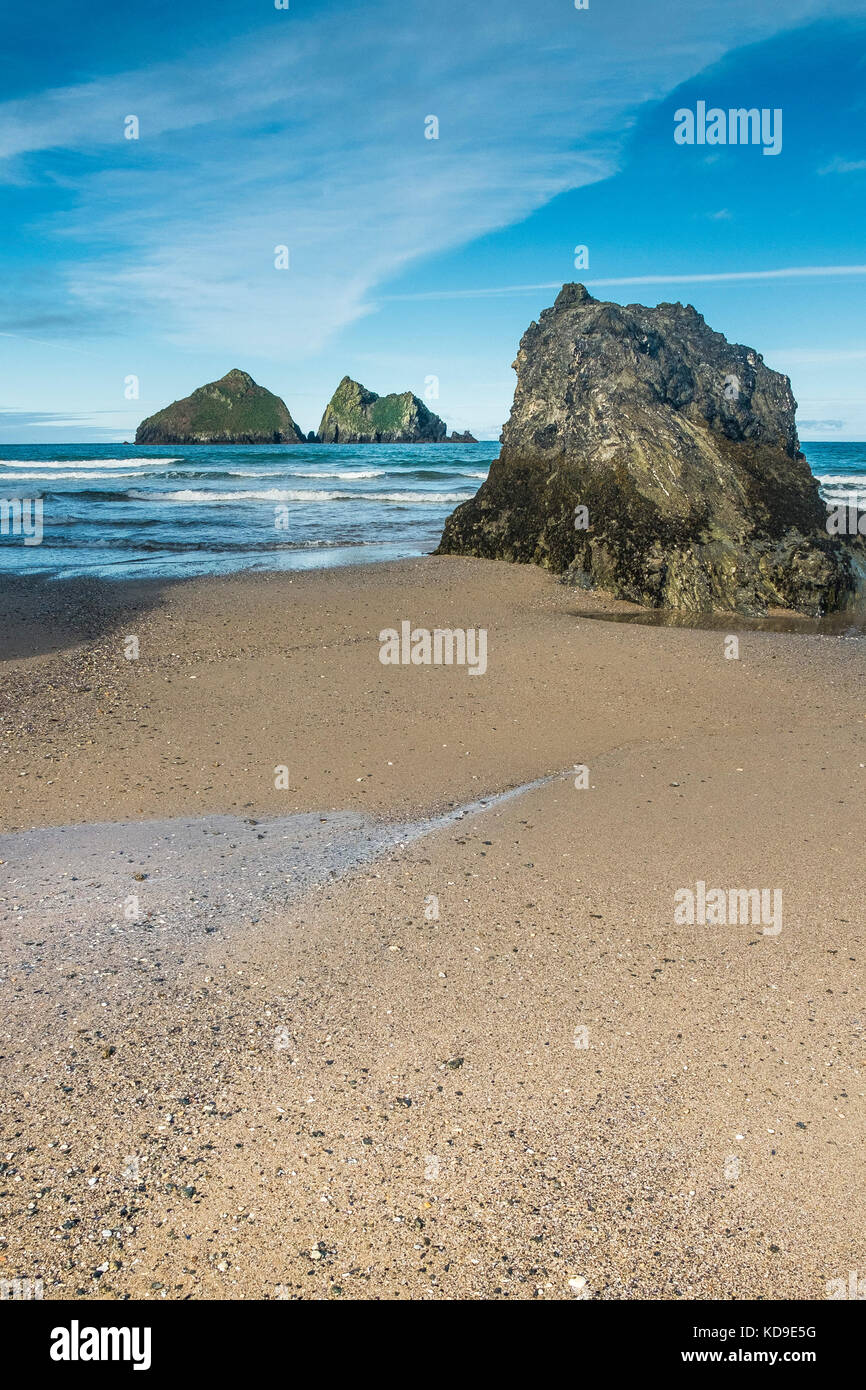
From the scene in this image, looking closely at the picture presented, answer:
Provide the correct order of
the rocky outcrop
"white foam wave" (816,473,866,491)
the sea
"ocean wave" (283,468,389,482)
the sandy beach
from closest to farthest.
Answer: the sandy beach, the rocky outcrop, the sea, "white foam wave" (816,473,866,491), "ocean wave" (283,468,389,482)

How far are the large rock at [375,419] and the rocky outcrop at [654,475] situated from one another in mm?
100719

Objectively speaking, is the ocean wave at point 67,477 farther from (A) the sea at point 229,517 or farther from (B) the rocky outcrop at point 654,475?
(B) the rocky outcrop at point 654,475

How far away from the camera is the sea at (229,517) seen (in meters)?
16.2

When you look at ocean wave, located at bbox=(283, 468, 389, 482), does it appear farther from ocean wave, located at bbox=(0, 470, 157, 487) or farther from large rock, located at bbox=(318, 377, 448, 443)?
large rock, located at bbox=(318, 377, 448, 443)

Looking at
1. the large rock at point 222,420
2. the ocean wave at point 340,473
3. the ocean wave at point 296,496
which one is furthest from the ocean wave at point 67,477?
the large rock at point 222,420

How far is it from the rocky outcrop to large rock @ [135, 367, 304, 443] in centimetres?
10390

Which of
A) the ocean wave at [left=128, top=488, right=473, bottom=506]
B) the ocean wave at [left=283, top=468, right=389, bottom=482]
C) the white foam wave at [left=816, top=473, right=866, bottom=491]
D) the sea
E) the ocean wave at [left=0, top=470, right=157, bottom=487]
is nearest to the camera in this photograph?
the sea

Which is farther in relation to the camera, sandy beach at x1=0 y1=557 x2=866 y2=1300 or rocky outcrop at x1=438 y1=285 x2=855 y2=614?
rocky outcrop at x1=438 y1=285 x2=855 y2=614

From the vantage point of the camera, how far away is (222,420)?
114 m

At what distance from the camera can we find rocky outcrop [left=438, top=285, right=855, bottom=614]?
495 inches

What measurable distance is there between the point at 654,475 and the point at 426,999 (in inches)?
443

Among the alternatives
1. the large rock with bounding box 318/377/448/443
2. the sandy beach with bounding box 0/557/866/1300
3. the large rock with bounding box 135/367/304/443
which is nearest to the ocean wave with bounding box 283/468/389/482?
the sandy beach with bounding box 0/557/866/1300

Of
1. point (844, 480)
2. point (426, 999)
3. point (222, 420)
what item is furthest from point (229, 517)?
point (222, 420)
